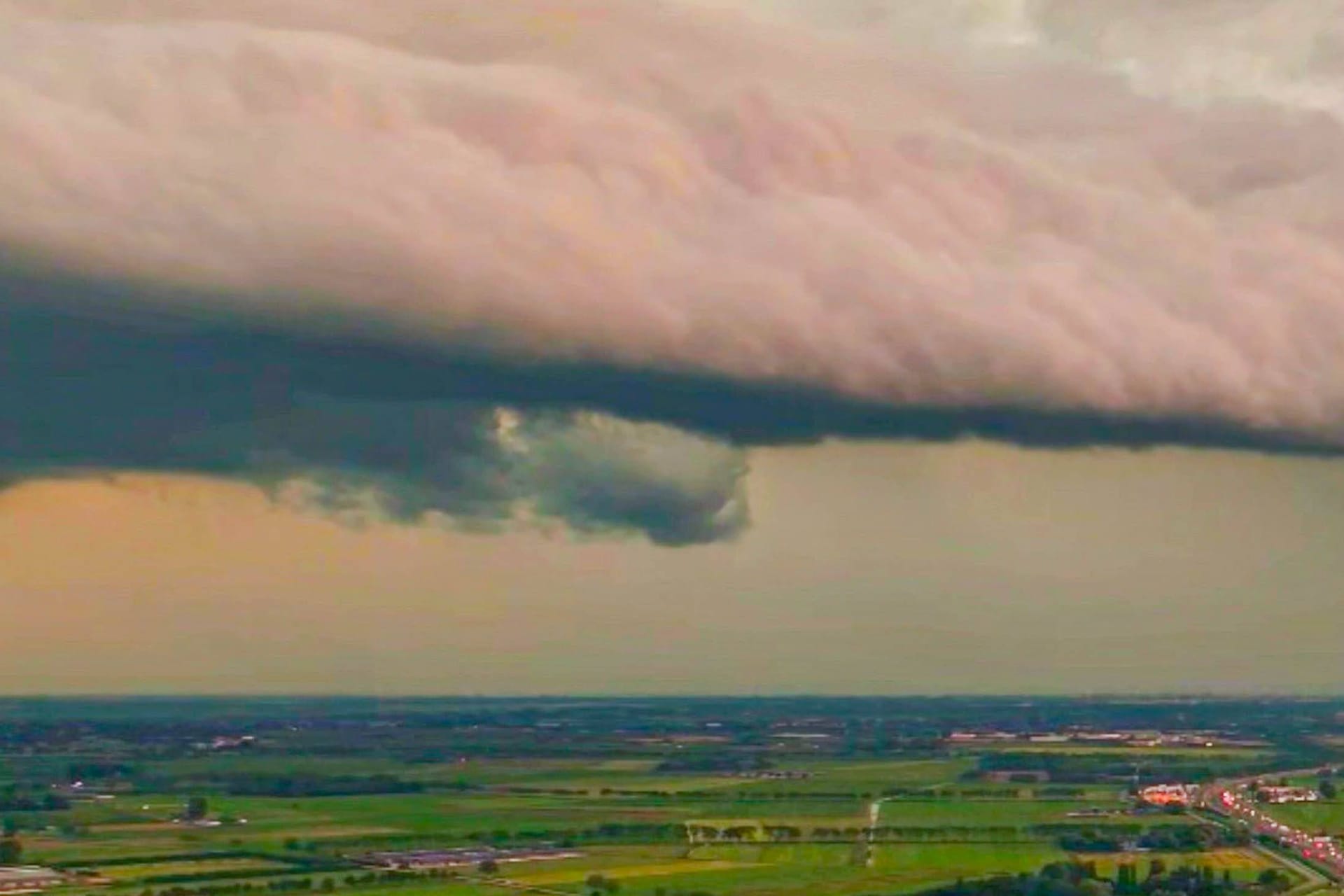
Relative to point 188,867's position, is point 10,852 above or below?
Answer: above

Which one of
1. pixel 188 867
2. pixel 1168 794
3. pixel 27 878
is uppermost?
pixel 1168 794

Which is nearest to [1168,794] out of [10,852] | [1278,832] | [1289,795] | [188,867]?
[1289,795]

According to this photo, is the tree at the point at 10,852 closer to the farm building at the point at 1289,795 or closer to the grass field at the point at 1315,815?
the grass field at the point at 1315,815

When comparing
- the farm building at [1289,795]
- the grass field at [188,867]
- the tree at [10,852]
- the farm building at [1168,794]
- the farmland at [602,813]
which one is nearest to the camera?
the grass field at [188,867]

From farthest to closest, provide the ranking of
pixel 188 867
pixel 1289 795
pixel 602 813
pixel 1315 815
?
1. pixel 1289 795
2. pixel 602 813
3. pixel 1315 815
4. pixel 188 867

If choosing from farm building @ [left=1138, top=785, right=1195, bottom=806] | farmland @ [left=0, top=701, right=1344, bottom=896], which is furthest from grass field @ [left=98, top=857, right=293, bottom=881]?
farm building @ [left=1138, top=785, right=1195, bottom=806]

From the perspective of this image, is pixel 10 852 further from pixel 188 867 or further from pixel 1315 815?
pixel 1315 815

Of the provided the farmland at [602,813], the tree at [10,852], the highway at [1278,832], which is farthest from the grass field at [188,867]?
the highway at [1278,832]

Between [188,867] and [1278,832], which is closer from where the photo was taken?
[188,867]

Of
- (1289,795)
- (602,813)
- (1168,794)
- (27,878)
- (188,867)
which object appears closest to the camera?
(27,878)
